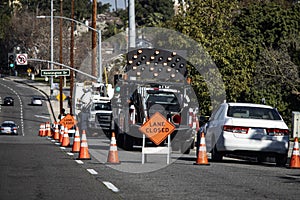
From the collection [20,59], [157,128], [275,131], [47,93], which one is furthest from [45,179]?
[47,93]

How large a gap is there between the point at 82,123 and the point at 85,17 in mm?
84948

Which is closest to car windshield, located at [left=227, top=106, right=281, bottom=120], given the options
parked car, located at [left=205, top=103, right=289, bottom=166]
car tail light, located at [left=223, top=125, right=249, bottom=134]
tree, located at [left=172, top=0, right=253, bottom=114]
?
parked car, located at [left=205, top=103, right=289, bottom=166]

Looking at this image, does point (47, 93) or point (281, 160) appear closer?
point (281, 160)

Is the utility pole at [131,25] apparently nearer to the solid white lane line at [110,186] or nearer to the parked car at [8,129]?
the solid white lane line at [110,186]

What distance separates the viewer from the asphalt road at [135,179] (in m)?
12.6

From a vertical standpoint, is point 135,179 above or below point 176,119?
below

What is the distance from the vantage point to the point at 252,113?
20.5m

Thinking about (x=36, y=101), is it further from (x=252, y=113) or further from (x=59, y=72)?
(x=252, y=113)

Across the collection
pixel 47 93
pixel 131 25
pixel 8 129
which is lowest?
pixel 8 129

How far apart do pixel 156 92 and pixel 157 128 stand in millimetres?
7654

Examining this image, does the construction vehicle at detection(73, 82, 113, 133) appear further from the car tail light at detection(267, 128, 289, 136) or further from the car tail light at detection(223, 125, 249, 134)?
the car tail light at detection(267, 128, 289, 136)

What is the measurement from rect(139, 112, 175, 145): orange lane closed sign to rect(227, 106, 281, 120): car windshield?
7.45 feet

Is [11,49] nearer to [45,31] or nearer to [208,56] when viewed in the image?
[45,31]

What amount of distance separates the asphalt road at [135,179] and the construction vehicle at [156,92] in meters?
4.17
